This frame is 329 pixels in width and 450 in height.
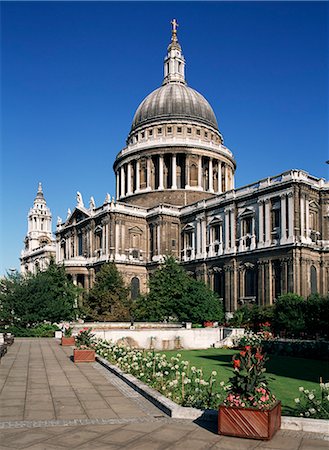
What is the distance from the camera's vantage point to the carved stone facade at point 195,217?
50406mm

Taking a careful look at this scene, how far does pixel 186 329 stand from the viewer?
130 ft

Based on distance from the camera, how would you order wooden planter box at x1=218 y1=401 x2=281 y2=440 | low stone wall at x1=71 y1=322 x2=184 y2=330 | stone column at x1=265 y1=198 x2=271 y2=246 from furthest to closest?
stone column at x1=265 y1=198 x2=271 y2=246, low stone wall at x1=71 y1=322 x2=184 y2=330, wooden planter box at x1=218 y1=401 x2=281 y2=440

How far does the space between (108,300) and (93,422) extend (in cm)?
4124

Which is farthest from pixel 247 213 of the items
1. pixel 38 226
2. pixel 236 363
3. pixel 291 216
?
pixel 38 226

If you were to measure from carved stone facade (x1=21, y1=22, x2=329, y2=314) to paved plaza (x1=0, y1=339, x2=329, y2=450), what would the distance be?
1417 inches

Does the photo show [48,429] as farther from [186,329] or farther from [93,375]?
[186,329]

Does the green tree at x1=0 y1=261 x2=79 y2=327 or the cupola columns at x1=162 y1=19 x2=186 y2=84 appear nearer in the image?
the green tree at x1=0 y1=261 x2=79 y2=327

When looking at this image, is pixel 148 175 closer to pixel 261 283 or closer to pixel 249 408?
Answer: pixel 261 283

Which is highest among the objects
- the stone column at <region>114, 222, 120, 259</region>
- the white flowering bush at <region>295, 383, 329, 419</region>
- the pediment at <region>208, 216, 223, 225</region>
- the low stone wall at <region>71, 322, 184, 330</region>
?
the pediment at <region>208, 216, 223, 225</region>

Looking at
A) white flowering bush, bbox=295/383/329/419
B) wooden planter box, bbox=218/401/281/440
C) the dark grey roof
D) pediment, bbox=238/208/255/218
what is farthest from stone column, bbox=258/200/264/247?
wooden planter box, bbox=218/401/281/440

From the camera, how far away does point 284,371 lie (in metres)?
25.8

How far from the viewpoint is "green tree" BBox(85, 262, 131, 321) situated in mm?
50562

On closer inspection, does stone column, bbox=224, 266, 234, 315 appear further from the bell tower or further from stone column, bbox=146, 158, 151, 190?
the bell tower

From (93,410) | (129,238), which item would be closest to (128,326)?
(129,238)
